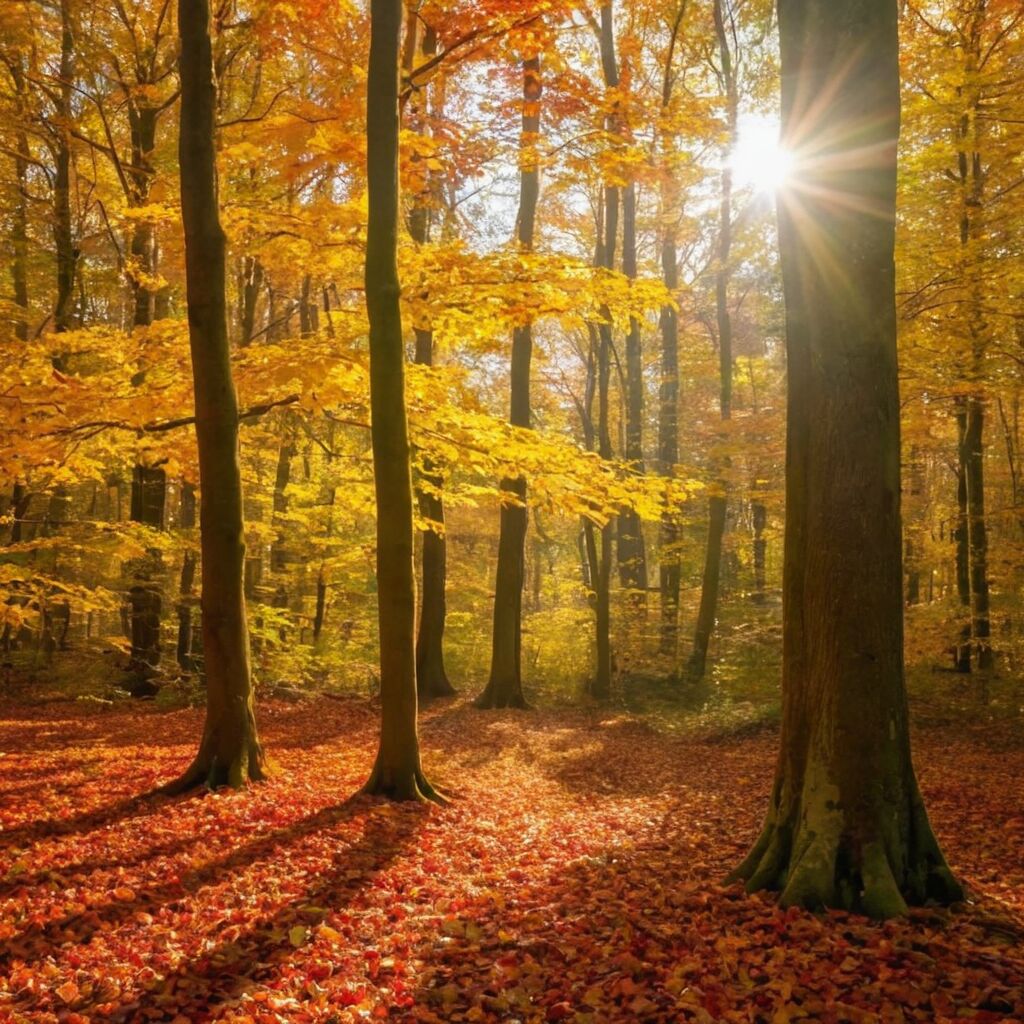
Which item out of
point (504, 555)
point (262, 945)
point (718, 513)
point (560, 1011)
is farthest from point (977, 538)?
point (262, 945)

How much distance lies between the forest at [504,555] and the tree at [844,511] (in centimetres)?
3

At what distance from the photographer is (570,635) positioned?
63.9ft

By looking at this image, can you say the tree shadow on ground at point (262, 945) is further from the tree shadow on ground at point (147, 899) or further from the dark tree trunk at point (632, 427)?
the dark tree trunk at point (632, 427)

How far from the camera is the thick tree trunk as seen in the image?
7.10m

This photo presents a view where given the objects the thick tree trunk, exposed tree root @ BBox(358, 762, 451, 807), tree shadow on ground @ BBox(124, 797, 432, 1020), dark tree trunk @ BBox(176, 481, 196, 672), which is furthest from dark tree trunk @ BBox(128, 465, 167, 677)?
tree shadow on ground @ BBox(124, 797, 432, 1020)

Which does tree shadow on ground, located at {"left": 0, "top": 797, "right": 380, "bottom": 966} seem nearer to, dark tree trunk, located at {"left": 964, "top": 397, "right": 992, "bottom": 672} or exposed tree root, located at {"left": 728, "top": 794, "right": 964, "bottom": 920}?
exposed tree root, located at {"left": 728, "top": 794, "right": 964, "bottom": 920}

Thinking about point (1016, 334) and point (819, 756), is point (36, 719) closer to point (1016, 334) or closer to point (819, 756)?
point (819, 756)

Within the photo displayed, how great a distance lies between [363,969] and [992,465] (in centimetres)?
2401

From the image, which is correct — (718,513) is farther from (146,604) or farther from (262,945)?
(262,945)

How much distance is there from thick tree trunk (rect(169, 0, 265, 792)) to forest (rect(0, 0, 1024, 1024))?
0.04 m

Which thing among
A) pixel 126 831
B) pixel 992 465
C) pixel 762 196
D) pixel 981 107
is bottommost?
pixel 126 831

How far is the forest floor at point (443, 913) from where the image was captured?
3.37 m

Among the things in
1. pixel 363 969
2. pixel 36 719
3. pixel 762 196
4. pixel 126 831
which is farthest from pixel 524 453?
pixel 762 196

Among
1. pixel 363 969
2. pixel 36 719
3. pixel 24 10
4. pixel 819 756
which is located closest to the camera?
pixel 363 969
